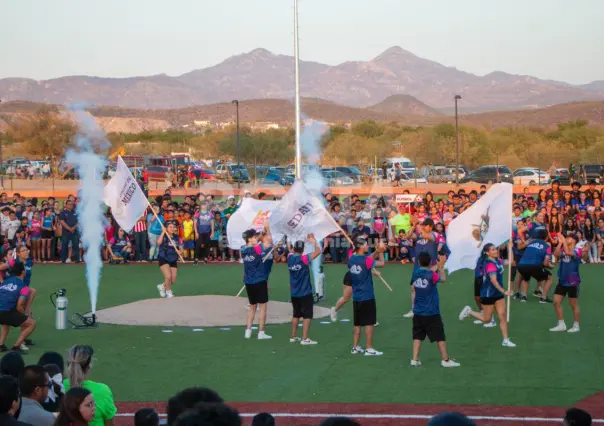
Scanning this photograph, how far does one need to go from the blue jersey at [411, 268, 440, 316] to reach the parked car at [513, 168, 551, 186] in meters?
31.2

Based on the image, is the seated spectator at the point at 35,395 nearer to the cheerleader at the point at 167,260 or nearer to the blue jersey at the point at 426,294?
the blue jersey at the point at 426,294

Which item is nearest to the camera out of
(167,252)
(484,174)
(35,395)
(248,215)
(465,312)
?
(35,395)

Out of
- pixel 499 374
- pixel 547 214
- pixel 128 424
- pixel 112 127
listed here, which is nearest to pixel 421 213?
pixel 547 214

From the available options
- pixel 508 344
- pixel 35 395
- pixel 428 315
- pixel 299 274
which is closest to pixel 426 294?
pixel 428 315

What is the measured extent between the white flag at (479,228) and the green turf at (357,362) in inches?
46.3

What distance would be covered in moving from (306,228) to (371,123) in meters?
72.2

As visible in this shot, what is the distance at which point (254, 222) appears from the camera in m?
20.7

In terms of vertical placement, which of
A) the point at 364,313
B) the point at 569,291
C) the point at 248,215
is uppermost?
the point at 248,215

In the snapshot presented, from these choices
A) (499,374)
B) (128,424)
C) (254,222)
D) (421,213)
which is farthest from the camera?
(421,213)

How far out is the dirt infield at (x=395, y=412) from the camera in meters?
9.88

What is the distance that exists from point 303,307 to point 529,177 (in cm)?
3309

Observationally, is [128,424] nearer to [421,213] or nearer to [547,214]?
[421,213]

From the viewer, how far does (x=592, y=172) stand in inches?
1649

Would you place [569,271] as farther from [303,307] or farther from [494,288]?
[303,307]
